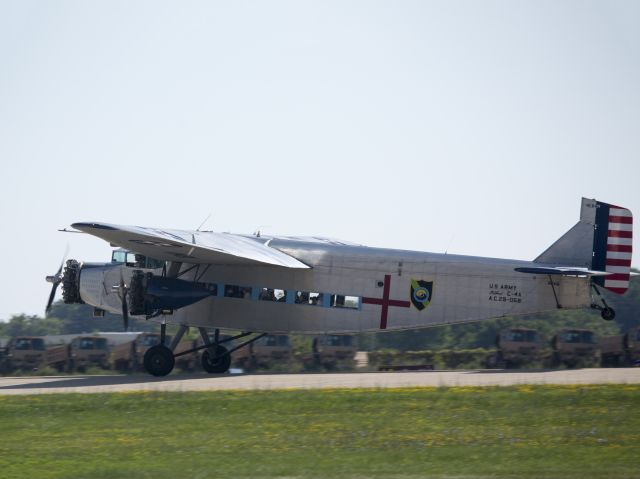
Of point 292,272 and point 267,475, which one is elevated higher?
point 292,272

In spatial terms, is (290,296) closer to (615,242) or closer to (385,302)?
(385,302)

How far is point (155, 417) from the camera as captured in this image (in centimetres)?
2131

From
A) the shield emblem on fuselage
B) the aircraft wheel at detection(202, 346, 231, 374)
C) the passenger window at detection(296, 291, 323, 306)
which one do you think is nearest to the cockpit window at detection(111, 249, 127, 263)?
the aircraft wheel at detection(202, 346, 231, 374)

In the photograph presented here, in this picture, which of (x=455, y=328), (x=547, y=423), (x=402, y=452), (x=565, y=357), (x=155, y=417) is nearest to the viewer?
(x=402, y=452)

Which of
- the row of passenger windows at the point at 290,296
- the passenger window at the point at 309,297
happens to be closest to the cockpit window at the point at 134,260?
the row of passenger windows at the point at 290,296

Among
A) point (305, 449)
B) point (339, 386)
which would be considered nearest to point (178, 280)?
point (339, 386)

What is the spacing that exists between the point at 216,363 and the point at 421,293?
7.72 metres

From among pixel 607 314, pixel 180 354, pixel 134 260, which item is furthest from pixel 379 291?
pixel 134 260

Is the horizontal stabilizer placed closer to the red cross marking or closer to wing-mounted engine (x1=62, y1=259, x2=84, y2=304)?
the red cross marking

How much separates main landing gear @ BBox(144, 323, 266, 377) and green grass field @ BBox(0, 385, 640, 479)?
581 centimetres

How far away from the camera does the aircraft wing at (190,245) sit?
26891 millimetres

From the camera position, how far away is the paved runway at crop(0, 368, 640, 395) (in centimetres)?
2570

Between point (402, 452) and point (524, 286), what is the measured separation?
13.4 meters

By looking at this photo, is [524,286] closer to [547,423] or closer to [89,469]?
[547,423]
